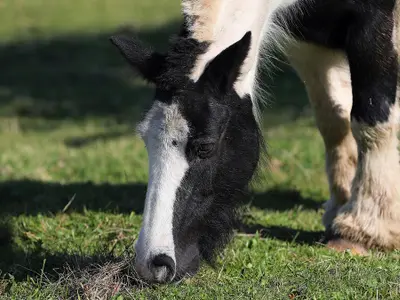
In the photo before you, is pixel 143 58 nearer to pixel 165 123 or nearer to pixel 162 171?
pixel 165 123

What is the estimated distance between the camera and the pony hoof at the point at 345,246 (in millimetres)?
5156

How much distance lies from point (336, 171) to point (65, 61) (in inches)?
414

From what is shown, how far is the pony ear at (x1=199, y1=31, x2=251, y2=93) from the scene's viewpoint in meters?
4.23

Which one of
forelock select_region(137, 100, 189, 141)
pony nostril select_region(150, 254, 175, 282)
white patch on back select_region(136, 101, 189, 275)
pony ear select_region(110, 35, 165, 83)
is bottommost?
pony nostril select_region(150, 254, 175, 282)

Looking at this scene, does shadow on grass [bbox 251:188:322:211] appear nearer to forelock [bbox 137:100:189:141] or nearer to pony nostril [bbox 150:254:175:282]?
forelock [bbox 137:100:189:141]

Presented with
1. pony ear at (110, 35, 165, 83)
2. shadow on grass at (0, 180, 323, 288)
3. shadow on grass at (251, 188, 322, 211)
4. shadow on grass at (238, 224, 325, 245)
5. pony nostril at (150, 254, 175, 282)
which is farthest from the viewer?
shadow on grass at (251, 188, 322, 211)

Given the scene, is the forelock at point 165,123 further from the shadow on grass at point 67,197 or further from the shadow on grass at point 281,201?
the shadow on grass at point 281,201

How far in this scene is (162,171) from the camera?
4117 mm

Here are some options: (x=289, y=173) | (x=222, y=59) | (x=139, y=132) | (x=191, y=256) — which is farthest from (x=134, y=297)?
(x=289, y=173)

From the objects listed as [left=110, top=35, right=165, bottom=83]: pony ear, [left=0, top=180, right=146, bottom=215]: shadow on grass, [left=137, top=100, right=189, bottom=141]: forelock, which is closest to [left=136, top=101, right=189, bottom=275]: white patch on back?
[left=137, top=100, right=189, bottom=141]: forelock

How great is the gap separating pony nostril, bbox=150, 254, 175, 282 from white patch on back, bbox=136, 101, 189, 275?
34mm

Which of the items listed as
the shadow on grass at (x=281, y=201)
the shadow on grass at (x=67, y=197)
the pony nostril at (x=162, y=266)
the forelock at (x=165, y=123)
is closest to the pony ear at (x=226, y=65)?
Result: the forelock at (x=165, y=123)

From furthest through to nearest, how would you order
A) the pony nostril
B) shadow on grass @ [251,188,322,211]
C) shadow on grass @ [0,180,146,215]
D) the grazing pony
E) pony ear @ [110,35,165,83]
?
shadow on grass @ [251,188,322,211]
shadow on grass @ [0,180,146,215]
pony ear @ [110,35,165,83]
the grazing pony
the pony nostril

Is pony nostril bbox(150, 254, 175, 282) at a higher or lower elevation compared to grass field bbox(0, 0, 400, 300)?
higher
